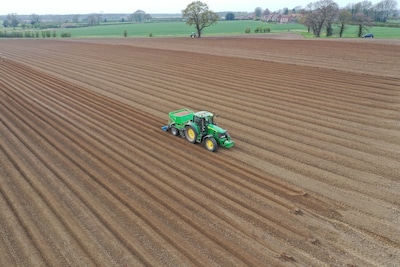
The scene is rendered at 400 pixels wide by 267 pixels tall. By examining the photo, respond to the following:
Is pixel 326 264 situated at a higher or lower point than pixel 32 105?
lower

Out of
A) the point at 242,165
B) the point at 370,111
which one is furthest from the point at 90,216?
the point at 370,111

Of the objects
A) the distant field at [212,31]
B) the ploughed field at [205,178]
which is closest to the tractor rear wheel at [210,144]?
the ploughed field at [205,178]

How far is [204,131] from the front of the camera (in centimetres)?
1352

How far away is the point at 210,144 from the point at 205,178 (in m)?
2.26

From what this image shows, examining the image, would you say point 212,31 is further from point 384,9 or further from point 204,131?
point 204,131

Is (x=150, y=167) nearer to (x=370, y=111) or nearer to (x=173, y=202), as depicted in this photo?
(x=173, y=202)

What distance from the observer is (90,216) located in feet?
30.8

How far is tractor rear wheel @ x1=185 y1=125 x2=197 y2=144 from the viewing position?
45.0ft

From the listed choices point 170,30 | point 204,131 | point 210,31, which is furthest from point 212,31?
point 204,131

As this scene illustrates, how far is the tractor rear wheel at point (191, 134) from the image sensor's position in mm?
13703

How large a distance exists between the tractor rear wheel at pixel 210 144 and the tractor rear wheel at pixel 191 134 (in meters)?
0.59

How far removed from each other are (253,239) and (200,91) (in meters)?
15.4

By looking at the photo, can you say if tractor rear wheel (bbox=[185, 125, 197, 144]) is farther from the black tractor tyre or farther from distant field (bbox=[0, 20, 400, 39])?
distant field (bbox=[0, 20, 400, 39])

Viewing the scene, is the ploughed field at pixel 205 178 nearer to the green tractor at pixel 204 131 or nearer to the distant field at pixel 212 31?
the green tractor at pixel 204 131
